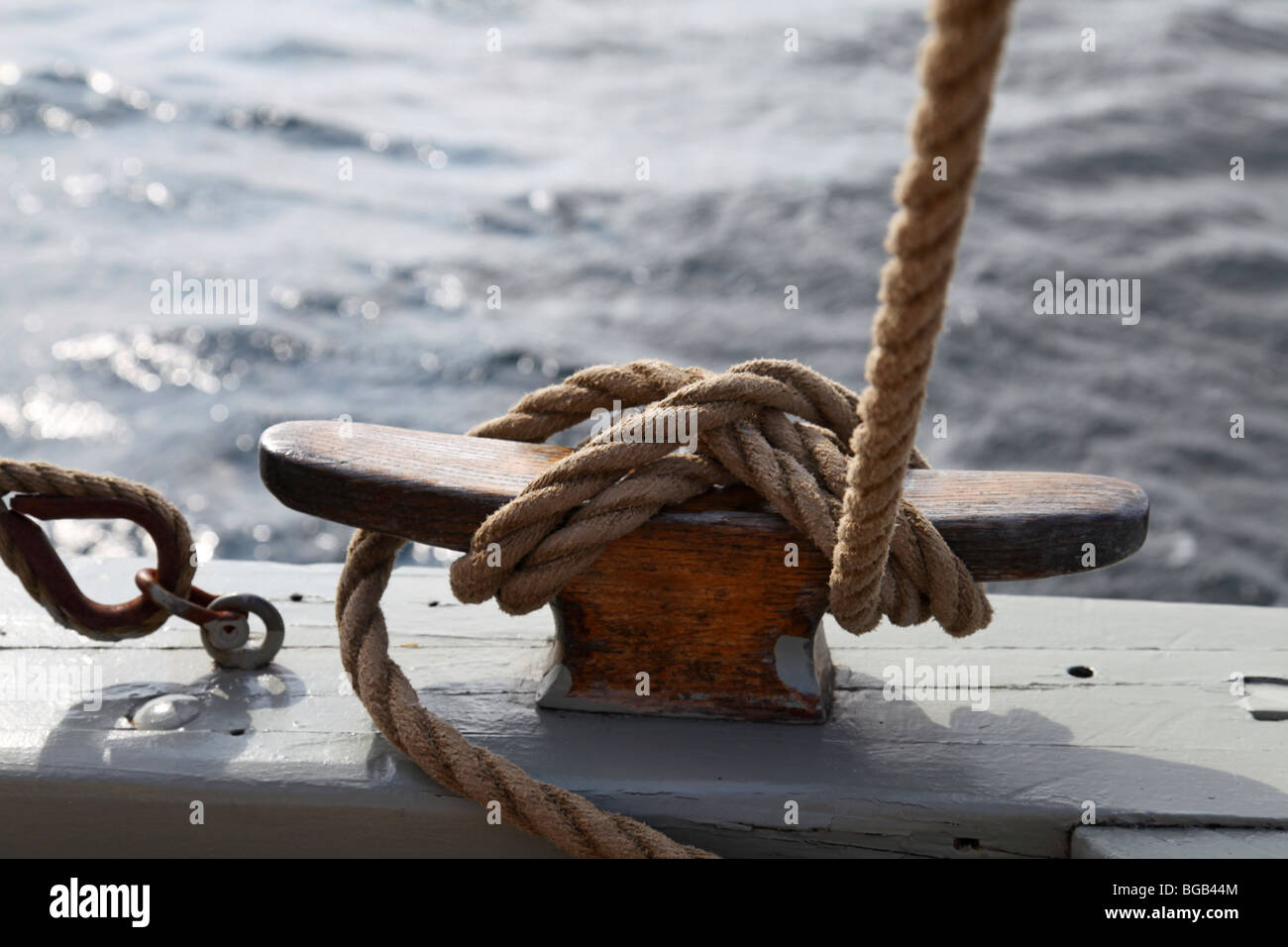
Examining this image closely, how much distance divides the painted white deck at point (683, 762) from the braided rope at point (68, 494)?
9 cm

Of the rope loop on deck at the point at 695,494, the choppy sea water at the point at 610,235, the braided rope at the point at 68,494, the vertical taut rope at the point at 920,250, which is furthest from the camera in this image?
the choppy sea water at the point at 610,235

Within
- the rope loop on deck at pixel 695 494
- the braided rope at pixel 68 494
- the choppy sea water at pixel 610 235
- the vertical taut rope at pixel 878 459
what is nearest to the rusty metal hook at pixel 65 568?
the braided rope at pixel 68 494

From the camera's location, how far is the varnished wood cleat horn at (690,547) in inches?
50.5

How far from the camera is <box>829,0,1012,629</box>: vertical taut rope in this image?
78 cm

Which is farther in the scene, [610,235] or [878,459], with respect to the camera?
[610,235]

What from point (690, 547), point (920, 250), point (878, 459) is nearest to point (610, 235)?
point (690, 547)

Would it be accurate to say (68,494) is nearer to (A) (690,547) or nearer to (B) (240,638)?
(B) (240,638)

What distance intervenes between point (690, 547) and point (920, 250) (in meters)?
0.55

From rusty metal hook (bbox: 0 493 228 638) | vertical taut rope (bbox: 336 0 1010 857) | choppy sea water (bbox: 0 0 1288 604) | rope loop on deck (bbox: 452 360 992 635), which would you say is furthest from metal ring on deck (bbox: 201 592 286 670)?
choppy sea water (bbox: 0 0 1288 604)

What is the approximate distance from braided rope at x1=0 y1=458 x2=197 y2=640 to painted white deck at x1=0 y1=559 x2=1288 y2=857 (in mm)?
86

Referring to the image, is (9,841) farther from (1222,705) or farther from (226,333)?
(226,333)

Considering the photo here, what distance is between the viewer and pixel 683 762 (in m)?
1.36

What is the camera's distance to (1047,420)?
4676 millimetres

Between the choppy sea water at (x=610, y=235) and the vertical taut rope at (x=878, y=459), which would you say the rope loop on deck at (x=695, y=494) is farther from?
the choppy sea water at (x=610, y=235)
